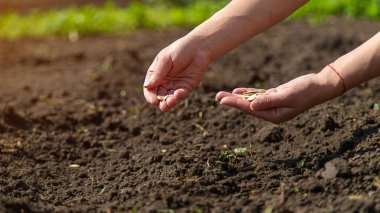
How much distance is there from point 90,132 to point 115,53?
235 centimetres

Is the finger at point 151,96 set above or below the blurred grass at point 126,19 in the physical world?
below

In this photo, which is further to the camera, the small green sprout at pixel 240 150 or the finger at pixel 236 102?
the small green sprout at pixel 240 150

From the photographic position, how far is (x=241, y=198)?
9.79 ft

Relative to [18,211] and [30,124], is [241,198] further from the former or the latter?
[30,124]

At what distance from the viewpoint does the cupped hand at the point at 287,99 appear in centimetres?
313

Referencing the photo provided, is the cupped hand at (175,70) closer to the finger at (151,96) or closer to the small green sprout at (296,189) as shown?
the finger at (151,96)

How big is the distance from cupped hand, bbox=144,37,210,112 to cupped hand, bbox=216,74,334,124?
48 centimetres

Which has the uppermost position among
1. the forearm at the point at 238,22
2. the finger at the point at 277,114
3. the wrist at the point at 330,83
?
the forearm at the point at 238,22

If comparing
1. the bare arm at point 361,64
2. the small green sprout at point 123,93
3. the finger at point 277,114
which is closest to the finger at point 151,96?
the finger at point 277,114

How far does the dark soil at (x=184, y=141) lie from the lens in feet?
9.78

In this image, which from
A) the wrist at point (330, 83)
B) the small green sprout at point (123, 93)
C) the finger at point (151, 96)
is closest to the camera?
the wrist at point (330, 83)

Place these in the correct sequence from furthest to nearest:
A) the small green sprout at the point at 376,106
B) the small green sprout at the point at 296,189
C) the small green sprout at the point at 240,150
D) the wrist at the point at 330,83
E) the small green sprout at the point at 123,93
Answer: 1. the small green sprout at the point at 123,93
2. the small green sprout at the point at 376,106
3. the small green sprout at the point at 240,150
4. the wrist at the point at 330,83
5. the small green sprout at the point at 296,189

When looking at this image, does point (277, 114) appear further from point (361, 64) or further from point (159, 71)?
Result: point (159, 71)

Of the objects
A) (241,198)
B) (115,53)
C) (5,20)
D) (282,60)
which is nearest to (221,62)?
(282,60)
